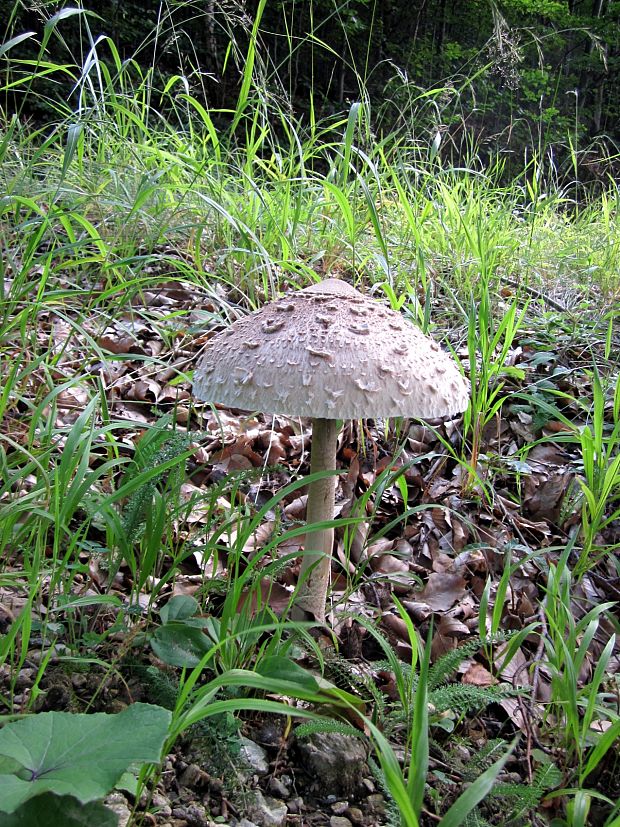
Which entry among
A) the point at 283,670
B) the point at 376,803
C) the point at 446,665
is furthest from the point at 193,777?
the point at 446,665

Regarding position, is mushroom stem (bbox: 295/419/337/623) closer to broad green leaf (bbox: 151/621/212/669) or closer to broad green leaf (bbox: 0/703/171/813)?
broad green leaf (bbox: 151/621/212/669)

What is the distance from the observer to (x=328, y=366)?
1603mm

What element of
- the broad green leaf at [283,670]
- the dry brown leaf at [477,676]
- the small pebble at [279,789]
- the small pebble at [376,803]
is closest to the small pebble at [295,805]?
the small pebble at [279,789]

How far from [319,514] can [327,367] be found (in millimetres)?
600

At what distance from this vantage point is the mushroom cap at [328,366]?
1.58 meters

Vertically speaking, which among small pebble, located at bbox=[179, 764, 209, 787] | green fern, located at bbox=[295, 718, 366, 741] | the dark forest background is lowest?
small pebble, located at bbox=[179, 764, 209, 787]

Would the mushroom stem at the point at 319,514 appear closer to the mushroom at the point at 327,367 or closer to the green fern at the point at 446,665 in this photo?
the mushroom at the point at 327,367

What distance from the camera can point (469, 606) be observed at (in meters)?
2.29

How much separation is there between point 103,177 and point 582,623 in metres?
3.87

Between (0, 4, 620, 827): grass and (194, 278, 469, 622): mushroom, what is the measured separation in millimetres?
289

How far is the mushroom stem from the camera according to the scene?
1949 millimetres

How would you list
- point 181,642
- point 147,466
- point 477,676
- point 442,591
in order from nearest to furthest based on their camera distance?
point 181,642 < point 147,466 < point 477,676 < point 442,591

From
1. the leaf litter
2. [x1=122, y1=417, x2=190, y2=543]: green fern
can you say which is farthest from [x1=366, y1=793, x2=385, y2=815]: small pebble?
[x1=122, y1=417, x2=190, y2=543]: green fern

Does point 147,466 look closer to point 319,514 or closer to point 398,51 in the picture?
point 319,514
